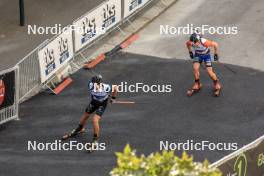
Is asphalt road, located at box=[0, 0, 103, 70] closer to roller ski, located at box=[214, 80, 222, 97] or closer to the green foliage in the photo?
roller ski, located at box=[214, 80, 222, 97]

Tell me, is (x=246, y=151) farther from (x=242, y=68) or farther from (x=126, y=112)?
(x=242, y=68)

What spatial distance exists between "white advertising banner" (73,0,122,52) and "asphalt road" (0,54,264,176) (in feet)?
3.30

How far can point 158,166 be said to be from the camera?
10070mm

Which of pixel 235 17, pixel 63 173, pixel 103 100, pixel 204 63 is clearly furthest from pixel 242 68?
pixel 63 173

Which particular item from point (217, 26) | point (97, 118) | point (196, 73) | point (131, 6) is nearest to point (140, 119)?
point (97, 118)

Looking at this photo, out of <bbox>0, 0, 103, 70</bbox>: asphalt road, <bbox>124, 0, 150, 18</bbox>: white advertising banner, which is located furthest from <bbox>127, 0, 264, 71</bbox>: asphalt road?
<bbox>0, 0, 103, 70</bbox>: asphalt road

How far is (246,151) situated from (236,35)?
9792 mm

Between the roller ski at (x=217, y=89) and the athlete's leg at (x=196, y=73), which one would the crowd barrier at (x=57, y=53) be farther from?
the roller ski at (x=217, y=89)

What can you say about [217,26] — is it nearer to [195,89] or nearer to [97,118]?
[195,89]

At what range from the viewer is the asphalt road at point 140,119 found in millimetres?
17484

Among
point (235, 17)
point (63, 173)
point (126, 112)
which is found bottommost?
point (63, 173)

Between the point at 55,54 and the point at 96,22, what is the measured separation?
2.42 meters

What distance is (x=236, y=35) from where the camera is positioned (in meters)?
24.1

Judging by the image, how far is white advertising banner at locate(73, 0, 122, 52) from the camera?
21.9 m
